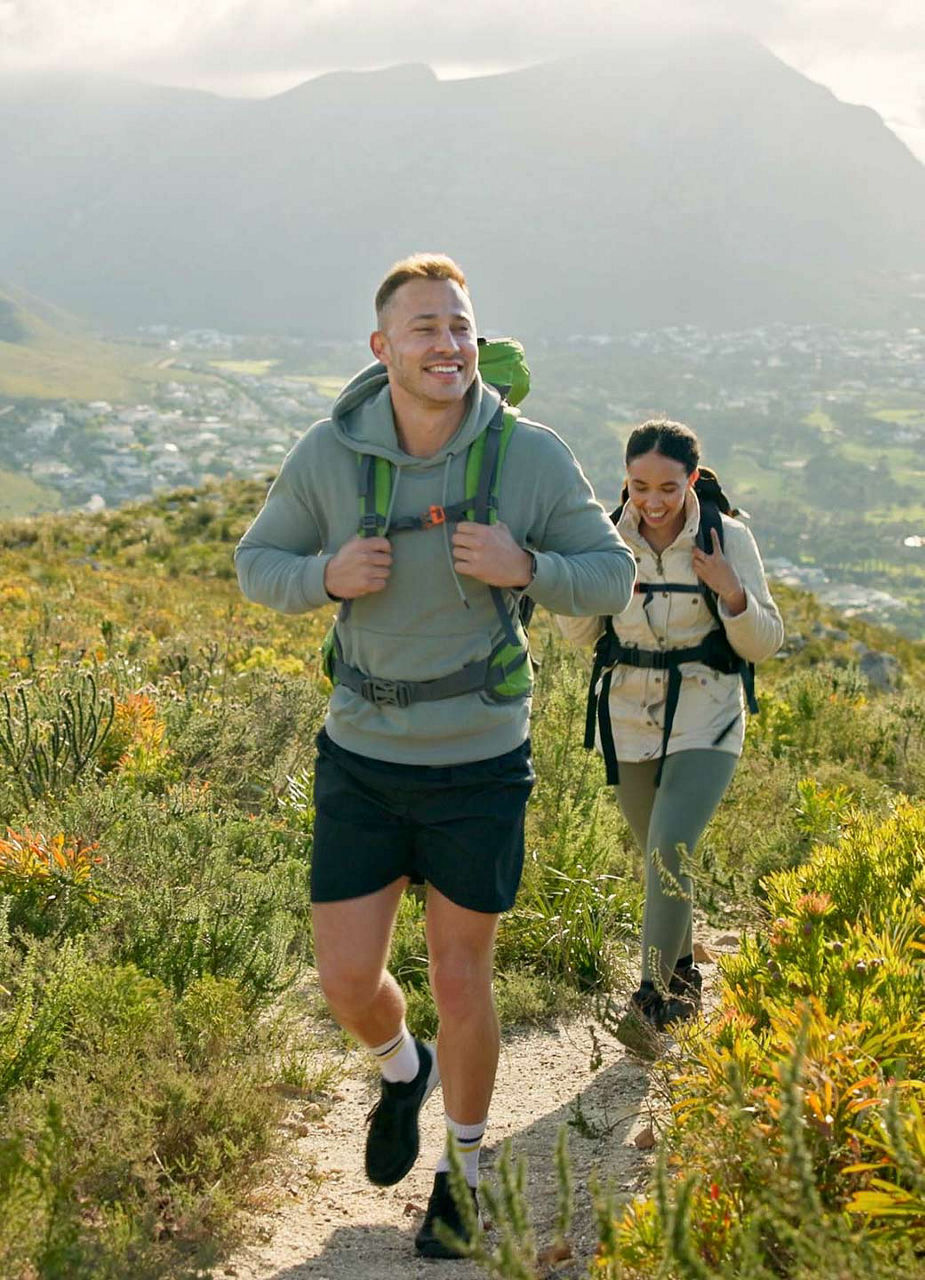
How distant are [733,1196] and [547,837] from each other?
341 centimetres

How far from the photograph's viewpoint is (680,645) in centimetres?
473

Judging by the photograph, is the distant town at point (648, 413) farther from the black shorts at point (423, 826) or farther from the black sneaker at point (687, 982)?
the black shorts at point (423, 826)

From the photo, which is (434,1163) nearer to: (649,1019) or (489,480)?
(649,1019)

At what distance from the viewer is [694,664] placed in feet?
15.5

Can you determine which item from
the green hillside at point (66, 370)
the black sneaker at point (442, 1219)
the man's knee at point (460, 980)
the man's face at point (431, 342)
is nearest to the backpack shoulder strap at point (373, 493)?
the man's face at point (431, 342)

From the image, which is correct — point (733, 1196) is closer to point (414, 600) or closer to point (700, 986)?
point (414, 600)

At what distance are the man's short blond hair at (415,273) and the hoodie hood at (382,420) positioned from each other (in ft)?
0.56

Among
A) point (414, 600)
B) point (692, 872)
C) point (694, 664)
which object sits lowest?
point (692, 872)

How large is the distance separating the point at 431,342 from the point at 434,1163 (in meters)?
2.38

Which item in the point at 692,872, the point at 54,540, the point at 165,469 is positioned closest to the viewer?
the point at 692,872

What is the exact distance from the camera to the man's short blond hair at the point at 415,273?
3.40 m

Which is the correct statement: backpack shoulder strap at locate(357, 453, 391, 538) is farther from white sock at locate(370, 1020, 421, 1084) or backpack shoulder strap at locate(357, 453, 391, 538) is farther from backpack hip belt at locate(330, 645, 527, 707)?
white sock at locate(370, 1020, 421, 1084)

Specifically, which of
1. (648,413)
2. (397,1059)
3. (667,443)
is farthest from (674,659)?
(648,413)

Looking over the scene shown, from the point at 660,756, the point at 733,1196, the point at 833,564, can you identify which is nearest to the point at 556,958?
the point at 660,756
